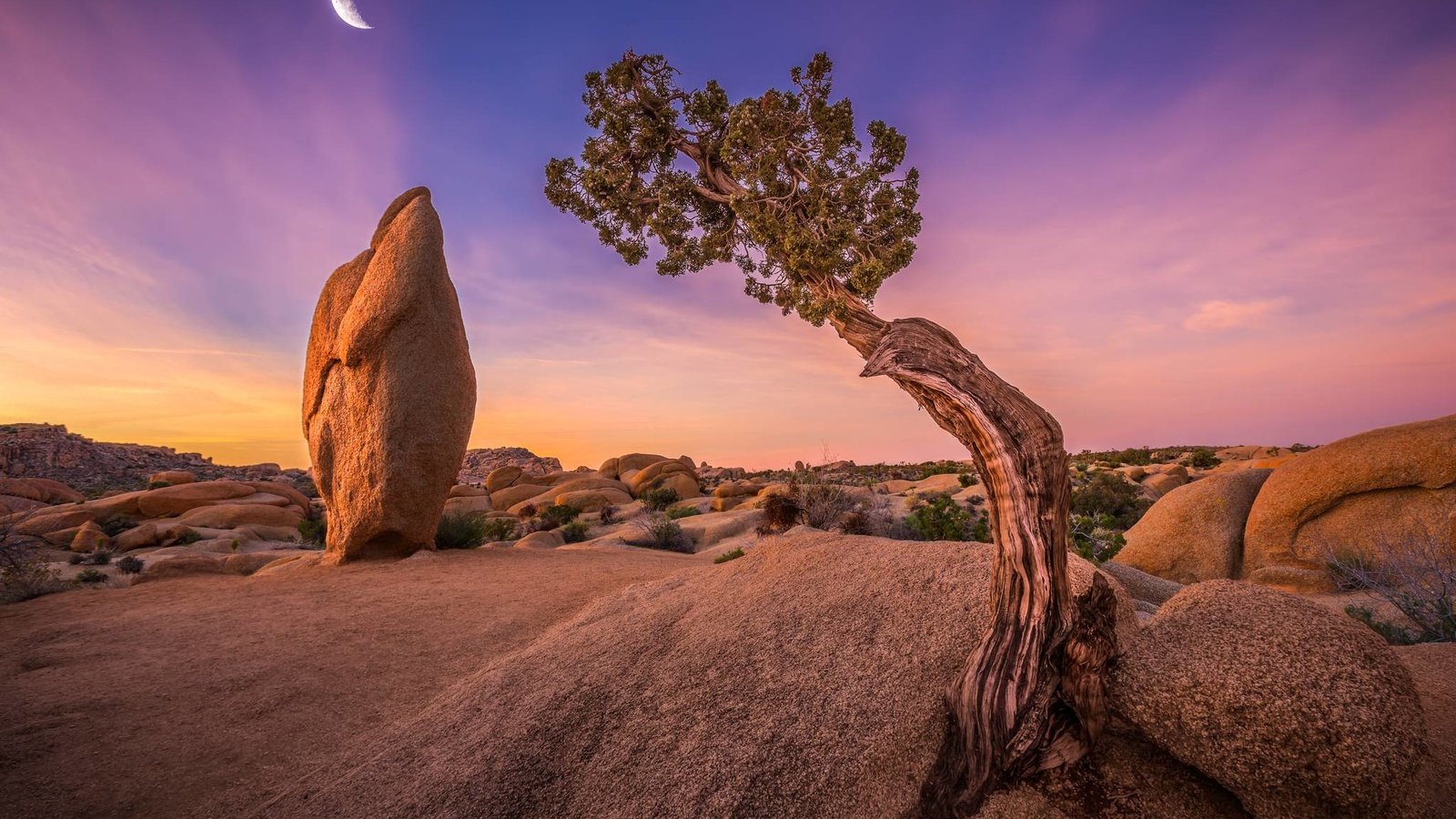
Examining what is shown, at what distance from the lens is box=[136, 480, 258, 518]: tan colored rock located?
21734 mm

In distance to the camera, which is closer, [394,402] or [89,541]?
[394,402]

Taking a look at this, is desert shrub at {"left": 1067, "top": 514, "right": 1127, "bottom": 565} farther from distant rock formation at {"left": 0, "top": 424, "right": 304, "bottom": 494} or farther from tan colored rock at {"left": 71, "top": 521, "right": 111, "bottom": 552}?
distant rock formation at {"left": 0, "top": 424, "right": 304, "bottom": 494}

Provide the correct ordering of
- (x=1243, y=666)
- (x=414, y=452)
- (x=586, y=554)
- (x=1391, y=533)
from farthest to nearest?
(x=586, y=554) → (x=414, y=452) → (x=1391, y=533) → (x=1243, y=666)

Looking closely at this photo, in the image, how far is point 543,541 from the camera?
16.8 m

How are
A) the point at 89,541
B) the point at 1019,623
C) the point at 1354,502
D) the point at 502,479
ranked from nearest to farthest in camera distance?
the point at 1019,623 → the point at 1354,502 → the point at 89,541 → the point at 502,479

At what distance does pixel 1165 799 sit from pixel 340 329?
13.4 m

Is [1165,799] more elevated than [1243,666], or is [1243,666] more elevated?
[1243,666]

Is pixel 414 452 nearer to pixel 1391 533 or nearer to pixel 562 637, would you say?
pixel 562 637

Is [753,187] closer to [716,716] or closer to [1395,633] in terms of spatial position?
[716,716]

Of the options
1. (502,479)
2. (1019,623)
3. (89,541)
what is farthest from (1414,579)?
(502,479)

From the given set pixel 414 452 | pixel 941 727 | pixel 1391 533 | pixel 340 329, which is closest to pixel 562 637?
pixel 941 727

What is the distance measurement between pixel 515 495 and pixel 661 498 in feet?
26.1

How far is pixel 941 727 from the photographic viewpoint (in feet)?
10.8

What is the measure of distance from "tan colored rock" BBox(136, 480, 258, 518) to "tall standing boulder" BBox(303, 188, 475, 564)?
15.8 m
